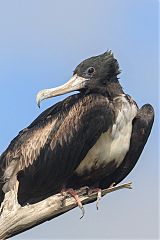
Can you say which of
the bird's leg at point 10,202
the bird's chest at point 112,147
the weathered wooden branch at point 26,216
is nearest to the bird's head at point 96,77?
the bird's chest at point 112,147

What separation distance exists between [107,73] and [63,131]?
0.89 metres

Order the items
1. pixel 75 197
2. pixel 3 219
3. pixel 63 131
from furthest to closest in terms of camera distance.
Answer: pixel 63 131, pixel 75 197, pixel 3 219

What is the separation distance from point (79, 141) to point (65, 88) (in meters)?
0.64

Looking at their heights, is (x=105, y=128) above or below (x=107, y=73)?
below

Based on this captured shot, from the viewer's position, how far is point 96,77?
838 cm

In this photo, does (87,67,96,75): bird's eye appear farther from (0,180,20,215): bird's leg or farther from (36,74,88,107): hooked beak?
(0,180,20,215): bird's leg

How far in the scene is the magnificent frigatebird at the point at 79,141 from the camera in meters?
7.89

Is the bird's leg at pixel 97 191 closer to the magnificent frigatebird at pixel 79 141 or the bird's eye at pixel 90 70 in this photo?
the magnificent frigatebird at pixel 79 141

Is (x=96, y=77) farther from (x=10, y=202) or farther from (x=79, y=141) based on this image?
(x=10, y=202)

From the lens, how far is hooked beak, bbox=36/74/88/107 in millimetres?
7902

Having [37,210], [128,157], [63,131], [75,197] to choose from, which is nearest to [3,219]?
[37,210]

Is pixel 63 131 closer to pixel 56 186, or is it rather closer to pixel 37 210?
pixel 56 186

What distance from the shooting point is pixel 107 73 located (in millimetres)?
8469

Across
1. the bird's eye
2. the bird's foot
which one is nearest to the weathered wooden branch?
the bird's foot
